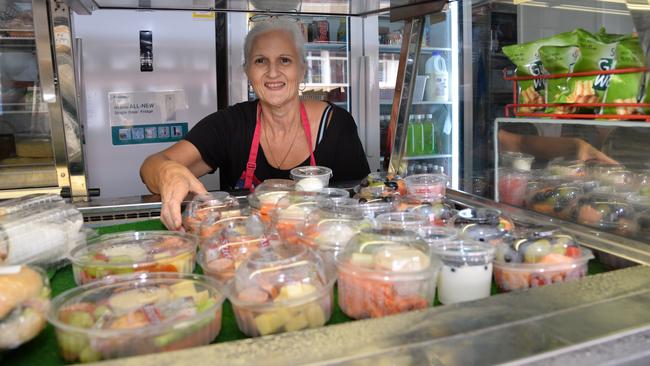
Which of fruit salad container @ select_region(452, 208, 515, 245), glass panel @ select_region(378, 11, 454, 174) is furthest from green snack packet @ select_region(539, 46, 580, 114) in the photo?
glass panel @ select_region(378, 11, 454, 174)

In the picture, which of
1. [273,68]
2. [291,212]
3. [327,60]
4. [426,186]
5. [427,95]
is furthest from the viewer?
[427,95]

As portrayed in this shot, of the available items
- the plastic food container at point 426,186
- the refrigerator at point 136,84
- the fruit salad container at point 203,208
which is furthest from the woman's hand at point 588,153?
the refrigerator at point 136,84

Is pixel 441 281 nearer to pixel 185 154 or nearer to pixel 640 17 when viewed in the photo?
pixel 640 17

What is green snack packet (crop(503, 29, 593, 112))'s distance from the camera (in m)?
1.33

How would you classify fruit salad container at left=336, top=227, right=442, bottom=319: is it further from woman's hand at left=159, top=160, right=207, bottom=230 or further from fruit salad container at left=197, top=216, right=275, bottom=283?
woman's hand at left=159, top=160, right=207, bottom=230

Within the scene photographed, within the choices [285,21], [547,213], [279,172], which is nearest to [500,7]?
[285,21]

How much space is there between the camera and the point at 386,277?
0.84 m

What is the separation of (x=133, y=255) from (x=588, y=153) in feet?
3.63

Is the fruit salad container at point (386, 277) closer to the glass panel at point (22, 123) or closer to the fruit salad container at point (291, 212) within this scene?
the fruit salad container at point (291, 212)

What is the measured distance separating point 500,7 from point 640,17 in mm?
2721

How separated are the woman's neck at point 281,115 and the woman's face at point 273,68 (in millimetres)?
67

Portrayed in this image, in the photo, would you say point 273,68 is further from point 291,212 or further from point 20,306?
point 20,306

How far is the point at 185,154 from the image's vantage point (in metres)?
2.32

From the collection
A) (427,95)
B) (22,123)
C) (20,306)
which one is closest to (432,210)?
(20,306)
